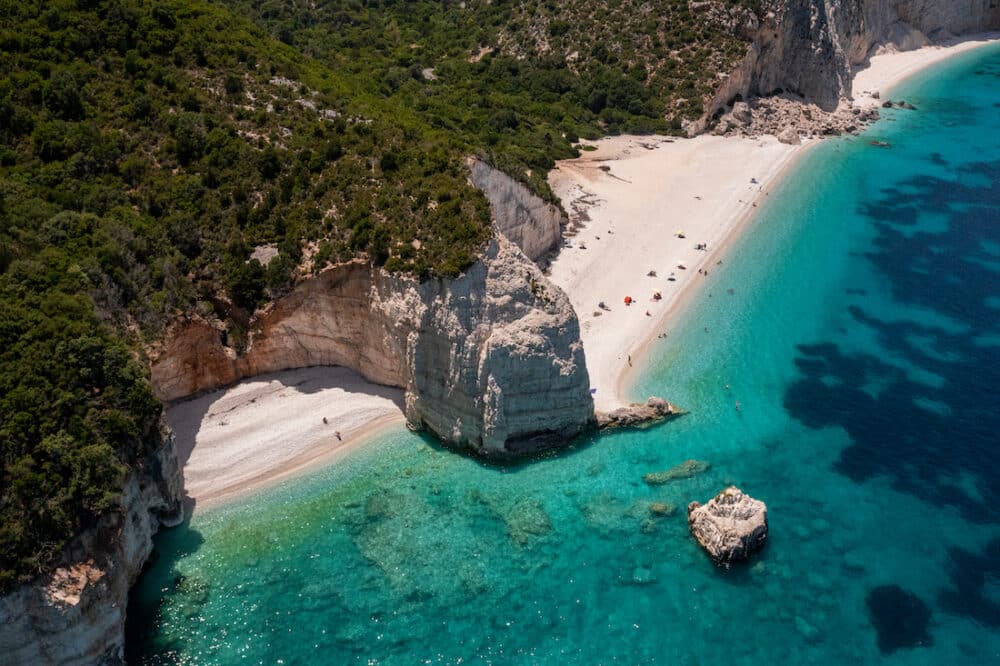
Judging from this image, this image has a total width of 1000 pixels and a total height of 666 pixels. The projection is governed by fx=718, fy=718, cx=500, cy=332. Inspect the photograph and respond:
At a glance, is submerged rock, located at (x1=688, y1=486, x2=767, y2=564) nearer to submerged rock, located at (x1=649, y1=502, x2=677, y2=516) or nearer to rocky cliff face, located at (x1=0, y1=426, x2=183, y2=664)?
submerged rock, located at (x1=649, y1=502, x2=677, y2=516)

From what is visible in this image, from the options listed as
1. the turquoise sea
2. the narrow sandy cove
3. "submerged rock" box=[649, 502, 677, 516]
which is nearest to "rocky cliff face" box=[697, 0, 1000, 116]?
the narrow sandy cove

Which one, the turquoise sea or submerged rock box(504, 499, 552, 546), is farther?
submerged rock box(504, 499, 552, 546)

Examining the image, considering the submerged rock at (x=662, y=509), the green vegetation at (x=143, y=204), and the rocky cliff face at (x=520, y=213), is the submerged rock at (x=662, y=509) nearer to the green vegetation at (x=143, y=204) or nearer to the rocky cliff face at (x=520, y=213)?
the green vegetation at (x=143, y=204)

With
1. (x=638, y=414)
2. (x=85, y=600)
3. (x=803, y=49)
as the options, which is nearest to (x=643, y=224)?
(x=638, y=414)

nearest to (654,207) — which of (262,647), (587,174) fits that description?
(587,174)

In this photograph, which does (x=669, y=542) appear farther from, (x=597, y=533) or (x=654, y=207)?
(x=654, y=207)
